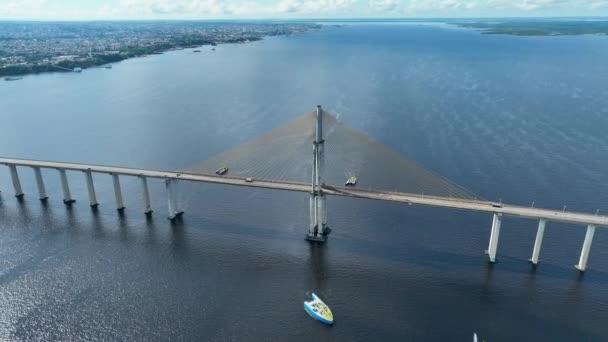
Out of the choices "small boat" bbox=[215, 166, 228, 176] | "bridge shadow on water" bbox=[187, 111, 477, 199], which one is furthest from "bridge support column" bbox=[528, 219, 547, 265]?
"small boat" bbox=[215, 166, 228, 176]

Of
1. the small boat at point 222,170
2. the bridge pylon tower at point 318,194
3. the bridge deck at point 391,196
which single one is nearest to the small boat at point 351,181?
the bridge pylon tower at point 318,194

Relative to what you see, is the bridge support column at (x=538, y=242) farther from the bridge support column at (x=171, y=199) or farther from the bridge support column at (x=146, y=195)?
the bridge support column at (x=146, y=195)

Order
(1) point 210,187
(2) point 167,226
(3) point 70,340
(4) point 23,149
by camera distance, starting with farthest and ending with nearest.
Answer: (4) point 23,149, (1) point 210,187, (2) point 167,226, (3) point 70,340

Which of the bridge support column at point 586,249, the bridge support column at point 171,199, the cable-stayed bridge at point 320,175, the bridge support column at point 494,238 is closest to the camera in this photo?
the bridge support column at point 586,249

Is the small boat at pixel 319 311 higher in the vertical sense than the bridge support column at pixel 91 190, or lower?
lower

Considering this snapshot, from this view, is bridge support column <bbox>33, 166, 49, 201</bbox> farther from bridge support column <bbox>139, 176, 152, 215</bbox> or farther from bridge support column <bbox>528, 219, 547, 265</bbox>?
bridge support column <bbox>528, 219, 547, 265</bbox>

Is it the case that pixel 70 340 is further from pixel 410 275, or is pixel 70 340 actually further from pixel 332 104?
pixel 332 104

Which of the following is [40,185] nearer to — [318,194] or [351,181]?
[318,194]

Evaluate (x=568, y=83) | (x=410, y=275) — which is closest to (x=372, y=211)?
(x=410, y=275)
